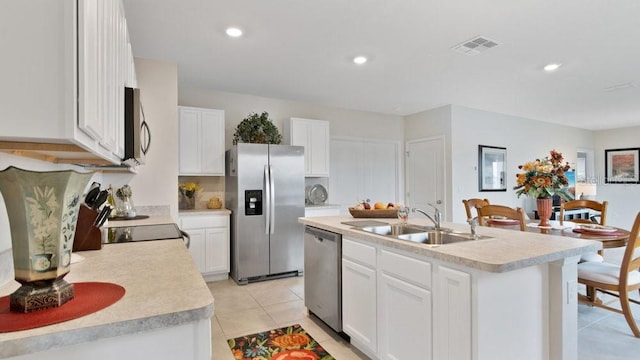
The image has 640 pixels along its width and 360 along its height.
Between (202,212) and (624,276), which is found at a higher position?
(202,212)

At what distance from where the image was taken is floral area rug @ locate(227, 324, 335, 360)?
2.32 meters

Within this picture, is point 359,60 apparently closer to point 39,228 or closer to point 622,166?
point 39,228

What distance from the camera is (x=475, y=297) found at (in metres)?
1.47

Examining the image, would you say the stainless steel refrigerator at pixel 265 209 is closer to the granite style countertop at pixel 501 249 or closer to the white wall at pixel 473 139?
the granite style countertop at pixel 501 249

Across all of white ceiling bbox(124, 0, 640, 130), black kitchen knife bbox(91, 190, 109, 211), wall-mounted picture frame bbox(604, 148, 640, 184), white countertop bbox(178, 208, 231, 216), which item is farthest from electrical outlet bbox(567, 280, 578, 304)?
wall-mounted picture frame bbox(604, 148, 640, 184)

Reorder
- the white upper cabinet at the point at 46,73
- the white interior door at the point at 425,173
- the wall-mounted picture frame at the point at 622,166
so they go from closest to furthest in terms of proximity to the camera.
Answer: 1. the white upper cabinet at the point at 46,73
2. the white interior door at the point at 425,173
3. the wall-mounted picture frame at the point at 622,166

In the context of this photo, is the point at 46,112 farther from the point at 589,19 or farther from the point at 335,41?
the point at 589,19

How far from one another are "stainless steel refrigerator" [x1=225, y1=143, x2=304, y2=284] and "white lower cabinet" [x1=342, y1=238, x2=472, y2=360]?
187 cm

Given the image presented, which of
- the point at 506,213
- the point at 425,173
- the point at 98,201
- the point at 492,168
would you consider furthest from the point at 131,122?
the point at 492,168

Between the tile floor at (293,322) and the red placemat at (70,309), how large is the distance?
4.99 feet

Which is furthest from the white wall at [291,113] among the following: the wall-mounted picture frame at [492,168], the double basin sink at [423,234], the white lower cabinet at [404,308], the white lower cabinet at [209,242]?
the white lower cabinet at [404,308]

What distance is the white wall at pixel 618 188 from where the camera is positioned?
7.34 metres

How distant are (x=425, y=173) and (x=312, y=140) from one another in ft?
7.40

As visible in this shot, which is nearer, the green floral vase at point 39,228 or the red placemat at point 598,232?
the green floral vase at point 39,228
